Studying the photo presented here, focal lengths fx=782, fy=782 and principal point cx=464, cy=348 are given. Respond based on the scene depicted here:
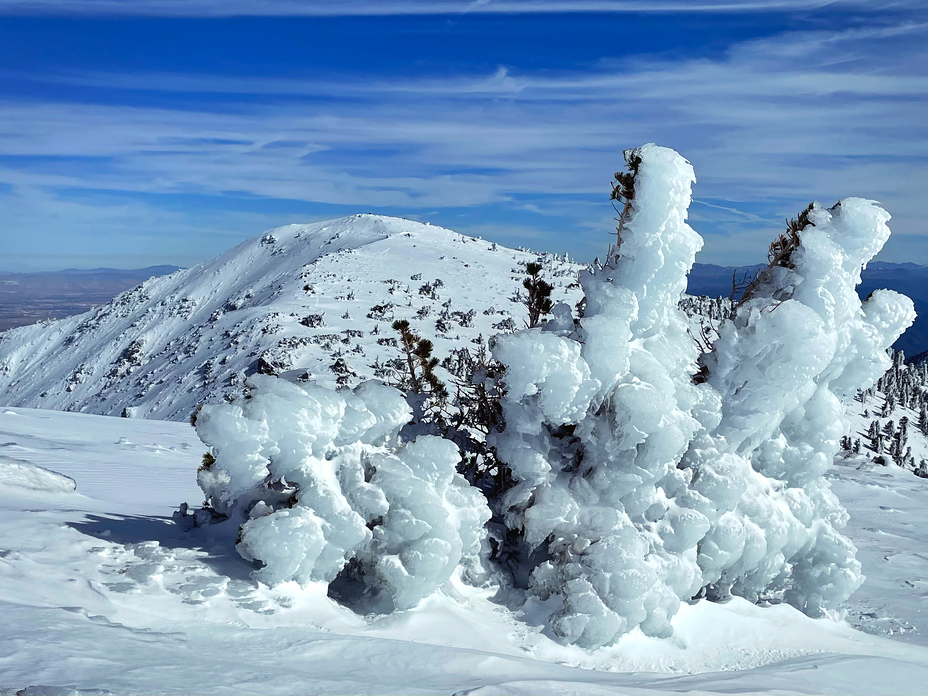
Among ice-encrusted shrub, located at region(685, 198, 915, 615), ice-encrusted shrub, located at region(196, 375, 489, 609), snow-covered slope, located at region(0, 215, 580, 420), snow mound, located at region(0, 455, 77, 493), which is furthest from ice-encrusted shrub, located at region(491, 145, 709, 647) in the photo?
snow-covered slope, located at region(0, 215, 580, 420)

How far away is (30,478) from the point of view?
1045 cm

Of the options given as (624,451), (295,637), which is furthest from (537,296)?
(295,637)

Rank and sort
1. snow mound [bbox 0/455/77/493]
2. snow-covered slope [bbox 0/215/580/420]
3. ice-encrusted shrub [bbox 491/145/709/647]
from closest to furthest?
ice-encrusted shrub [bbox 491/145/709/647]
snow mound [bbox 0/455/77/493]
snow-covered slope [bbox 0/215/580/420]

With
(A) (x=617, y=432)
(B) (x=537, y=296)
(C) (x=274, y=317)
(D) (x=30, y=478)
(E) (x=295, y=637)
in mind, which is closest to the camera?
(E) (x=295, y=637)

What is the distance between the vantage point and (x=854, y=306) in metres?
9.87

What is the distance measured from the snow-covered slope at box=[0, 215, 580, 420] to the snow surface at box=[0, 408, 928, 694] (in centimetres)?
1353

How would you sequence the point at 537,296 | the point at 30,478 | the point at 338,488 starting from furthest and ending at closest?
1. the point at 30,478
2. the point at 537,296
3. the point at 338,488

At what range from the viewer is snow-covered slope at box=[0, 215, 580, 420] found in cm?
3145

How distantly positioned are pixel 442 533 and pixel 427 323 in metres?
27.2

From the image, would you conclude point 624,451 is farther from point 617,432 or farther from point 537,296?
point 537,296

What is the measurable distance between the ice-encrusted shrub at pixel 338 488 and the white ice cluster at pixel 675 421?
1.22m

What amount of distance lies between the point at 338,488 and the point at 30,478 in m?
5.18

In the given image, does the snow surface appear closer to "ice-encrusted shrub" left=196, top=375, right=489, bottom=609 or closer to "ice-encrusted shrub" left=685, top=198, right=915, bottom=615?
"ice-encrusted shrub" left=196, top=375, right=489, bottom=609

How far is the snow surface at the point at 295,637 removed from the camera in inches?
219
